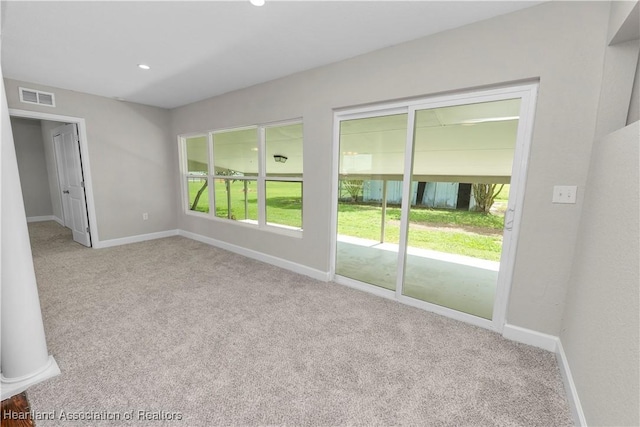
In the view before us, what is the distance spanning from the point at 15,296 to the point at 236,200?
10.2 ft

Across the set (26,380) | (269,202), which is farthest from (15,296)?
(269,202)

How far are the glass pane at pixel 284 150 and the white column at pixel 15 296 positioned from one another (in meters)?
2.50

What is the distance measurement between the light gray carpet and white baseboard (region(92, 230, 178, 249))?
157cm

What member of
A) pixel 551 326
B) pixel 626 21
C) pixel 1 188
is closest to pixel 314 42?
pixel 626 21

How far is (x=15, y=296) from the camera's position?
1.47m

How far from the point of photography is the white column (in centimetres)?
140

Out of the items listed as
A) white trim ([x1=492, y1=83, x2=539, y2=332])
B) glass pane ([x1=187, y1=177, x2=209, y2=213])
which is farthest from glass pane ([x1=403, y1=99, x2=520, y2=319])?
glass pane ([x1=187, y1=177, x2=209, y2=213])

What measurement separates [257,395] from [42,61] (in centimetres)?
411

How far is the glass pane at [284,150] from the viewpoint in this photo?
11.6 ft

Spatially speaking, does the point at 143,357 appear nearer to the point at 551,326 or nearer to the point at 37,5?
the point at 37,5

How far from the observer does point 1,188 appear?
1.37 meters

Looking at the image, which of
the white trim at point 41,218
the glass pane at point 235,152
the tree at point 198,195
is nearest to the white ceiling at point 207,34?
the glass pane at point 235,152

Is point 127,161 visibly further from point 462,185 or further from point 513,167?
point 513,167

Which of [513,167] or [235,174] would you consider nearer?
[513,167]
